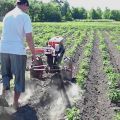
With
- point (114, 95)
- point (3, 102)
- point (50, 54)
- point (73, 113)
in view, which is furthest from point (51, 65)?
point (73, 113)

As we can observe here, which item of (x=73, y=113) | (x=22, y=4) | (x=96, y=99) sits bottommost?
A: (x=96, y=99)

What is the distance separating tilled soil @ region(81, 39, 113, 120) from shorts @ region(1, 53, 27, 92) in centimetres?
124

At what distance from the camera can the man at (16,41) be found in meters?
7.19

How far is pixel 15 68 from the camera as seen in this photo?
739cm

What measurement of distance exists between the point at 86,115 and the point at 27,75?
3.40m

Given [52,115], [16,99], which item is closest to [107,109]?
[52,115]

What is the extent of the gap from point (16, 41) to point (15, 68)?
0.48m

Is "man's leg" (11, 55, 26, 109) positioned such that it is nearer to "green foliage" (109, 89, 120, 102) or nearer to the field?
the field

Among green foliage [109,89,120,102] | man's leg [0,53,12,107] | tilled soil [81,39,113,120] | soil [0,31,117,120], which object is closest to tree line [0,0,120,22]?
tilled soil [81,39,113,120]

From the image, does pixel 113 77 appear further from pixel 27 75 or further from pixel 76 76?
pixel 27 75

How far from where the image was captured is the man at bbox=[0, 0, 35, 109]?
7.19m

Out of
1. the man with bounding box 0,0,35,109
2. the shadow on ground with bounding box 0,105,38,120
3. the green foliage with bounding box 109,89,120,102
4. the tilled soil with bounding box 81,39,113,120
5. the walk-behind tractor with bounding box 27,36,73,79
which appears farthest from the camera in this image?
the walk-behind tractor with bounding box 27,36,73,79

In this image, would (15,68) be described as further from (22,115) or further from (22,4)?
(22,4)

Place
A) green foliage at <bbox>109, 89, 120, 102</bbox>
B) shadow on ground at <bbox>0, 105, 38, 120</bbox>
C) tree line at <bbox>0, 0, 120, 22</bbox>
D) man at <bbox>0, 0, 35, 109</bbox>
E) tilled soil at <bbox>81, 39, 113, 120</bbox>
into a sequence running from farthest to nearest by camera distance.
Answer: tree line at <bbox>0, 0, 120, 22</bbox>, green foliage at <bbox>109, 89, 120, 102</bbox>, tilled soil at <bbox>81, 39, 113, 120</bbox>, man at <bbox>0, 0, 35, 109</bbox>, shadow on ground at <bbox>0, 105, 38, 120</bbox>
